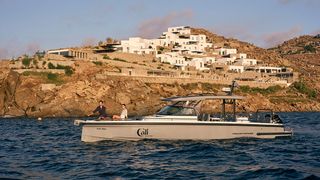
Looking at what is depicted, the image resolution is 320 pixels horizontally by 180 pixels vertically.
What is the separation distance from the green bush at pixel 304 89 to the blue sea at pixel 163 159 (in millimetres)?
84642

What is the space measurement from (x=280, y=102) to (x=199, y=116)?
7213 cm

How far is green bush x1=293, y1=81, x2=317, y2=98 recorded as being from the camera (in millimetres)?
107062

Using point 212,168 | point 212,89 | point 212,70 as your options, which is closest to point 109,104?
point 212,89

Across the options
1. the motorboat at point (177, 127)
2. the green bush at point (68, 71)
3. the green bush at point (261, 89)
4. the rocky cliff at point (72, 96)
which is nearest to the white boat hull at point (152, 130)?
the motorboat at point (177, 127)

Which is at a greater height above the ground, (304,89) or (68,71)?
(68,71)

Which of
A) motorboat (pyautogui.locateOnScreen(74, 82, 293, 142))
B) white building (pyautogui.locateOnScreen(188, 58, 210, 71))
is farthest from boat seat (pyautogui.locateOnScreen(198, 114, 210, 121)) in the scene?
white building (pyautogui.locateOnScreen(188, 58, 210, 71))

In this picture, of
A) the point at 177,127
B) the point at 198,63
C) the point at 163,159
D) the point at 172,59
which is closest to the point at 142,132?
the point at 177,127

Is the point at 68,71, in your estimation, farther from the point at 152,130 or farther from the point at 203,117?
the point at 152,130

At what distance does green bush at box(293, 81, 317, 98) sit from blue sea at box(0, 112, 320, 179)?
8464 cm

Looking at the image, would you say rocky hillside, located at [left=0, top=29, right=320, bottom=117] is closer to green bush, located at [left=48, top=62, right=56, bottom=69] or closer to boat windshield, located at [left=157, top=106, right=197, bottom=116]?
green bush, located at [left=48, top=62, right=56, bottom=69]

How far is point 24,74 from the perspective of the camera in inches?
3007

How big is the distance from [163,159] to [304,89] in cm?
9482

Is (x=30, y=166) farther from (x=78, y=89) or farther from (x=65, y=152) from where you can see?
(x=78, y=89)

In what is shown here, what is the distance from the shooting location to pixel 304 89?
355ft
